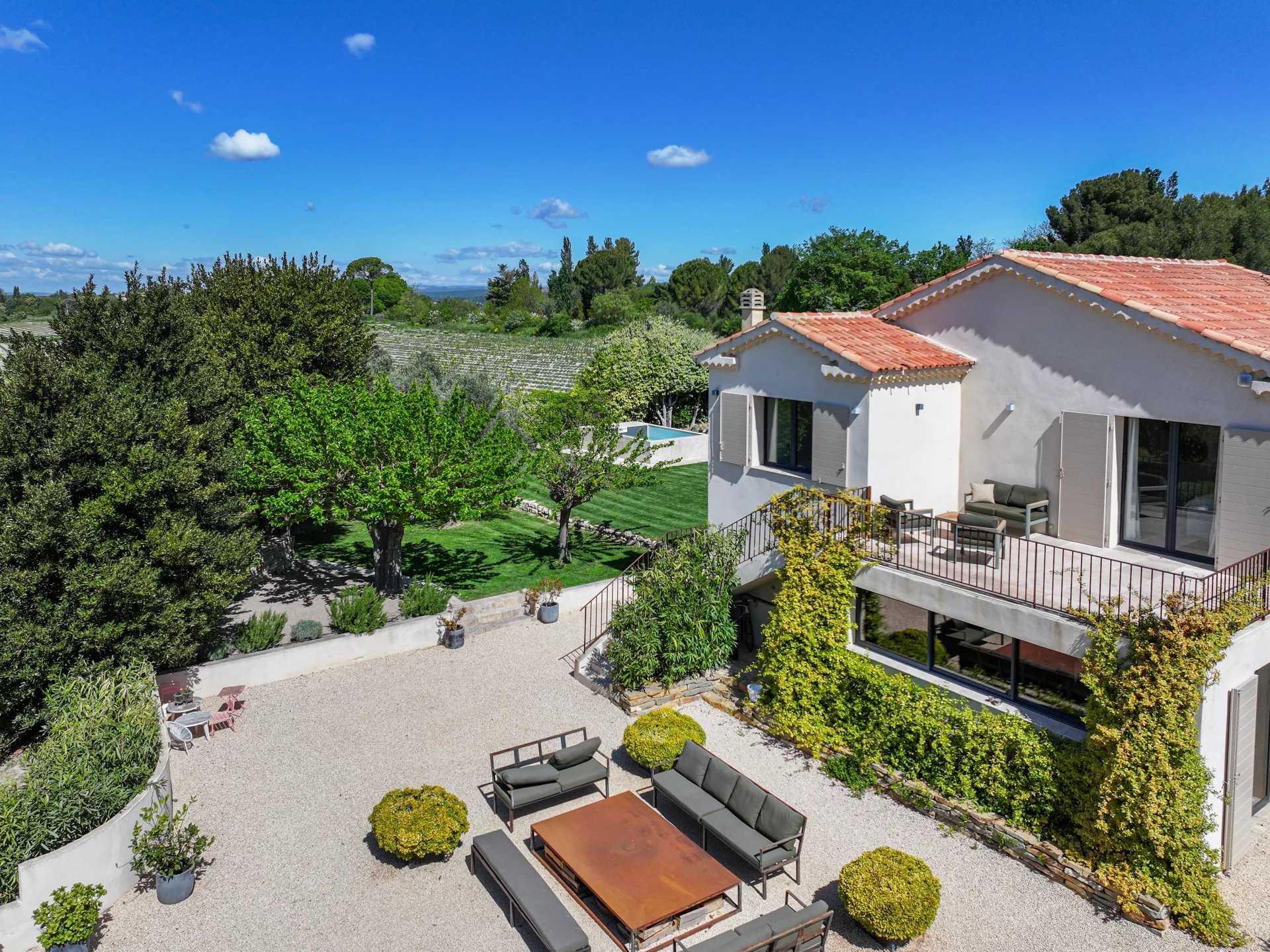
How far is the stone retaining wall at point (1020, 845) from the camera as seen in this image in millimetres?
9953

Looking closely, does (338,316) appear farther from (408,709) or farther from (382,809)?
(382,809)

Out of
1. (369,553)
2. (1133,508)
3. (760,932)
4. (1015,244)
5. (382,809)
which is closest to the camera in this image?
(760,932)

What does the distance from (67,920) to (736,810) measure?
792 centimetres

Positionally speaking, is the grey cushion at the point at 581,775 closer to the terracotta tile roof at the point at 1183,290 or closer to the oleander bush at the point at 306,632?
the oleander bush at the point at 306,632

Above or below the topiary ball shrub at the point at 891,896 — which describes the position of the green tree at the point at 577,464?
above

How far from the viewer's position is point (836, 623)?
46.5ft

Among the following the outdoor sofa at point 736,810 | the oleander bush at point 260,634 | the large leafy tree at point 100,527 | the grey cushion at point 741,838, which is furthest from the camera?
the oleander bush at point 260,634

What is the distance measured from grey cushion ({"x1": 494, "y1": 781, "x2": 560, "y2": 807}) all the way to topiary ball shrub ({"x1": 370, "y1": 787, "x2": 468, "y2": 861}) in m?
0.79

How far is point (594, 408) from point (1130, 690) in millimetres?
20690

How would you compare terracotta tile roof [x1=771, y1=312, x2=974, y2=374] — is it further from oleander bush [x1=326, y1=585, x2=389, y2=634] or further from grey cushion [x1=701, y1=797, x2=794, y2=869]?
oleander bush [x1=326, y1=585, x2=389, y2=634]

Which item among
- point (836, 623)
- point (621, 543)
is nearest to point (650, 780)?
point (836, 623)

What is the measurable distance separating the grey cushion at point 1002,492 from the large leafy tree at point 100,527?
571 inches

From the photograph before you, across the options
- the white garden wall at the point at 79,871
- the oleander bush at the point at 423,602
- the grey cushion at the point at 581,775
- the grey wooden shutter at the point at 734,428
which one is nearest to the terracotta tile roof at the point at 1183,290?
the grey wooden shutter at the point at 734,428

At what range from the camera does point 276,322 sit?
25.7 meters
